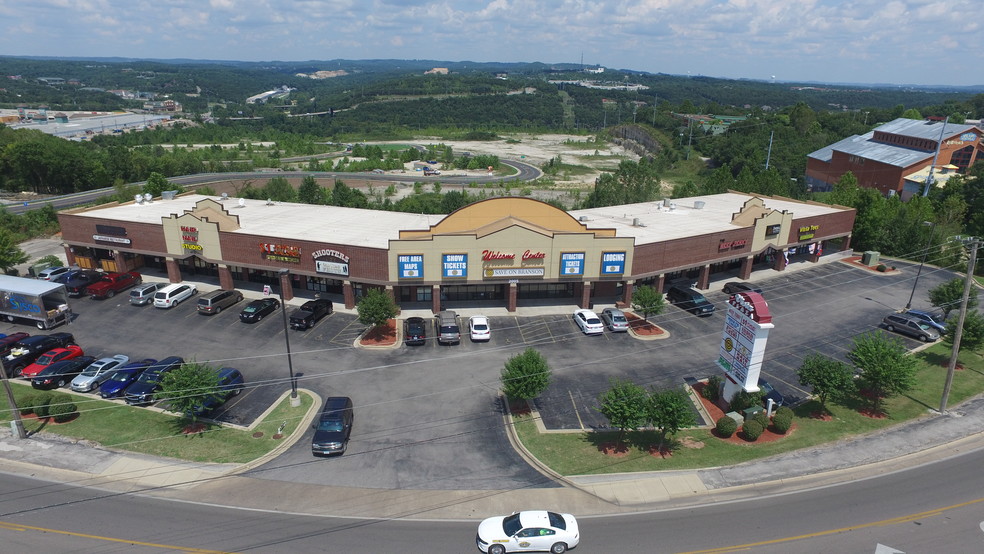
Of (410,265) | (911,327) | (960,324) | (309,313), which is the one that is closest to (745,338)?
(960,324)

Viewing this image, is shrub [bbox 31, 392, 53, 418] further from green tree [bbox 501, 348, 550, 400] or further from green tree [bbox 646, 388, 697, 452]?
green tree [bbox 646, 388, 697, 452]

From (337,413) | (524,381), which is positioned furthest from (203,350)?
(524,381)

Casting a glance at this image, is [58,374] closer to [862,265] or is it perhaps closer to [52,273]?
[52,273]

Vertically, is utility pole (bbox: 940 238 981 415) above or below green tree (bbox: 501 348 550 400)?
above

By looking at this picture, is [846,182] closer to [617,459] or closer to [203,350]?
[617,459]

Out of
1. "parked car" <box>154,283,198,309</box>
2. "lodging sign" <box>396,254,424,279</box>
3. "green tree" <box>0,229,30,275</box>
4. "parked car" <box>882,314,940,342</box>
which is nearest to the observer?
"parked car" <box>882,314,940,342</box>

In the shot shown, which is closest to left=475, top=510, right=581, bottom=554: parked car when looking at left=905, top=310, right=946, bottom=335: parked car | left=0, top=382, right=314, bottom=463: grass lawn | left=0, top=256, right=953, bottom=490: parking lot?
left=0, top=256, right=953, bottom=490: parking lot

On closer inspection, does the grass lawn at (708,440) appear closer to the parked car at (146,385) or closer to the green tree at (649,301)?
the green tree at (649,301)
